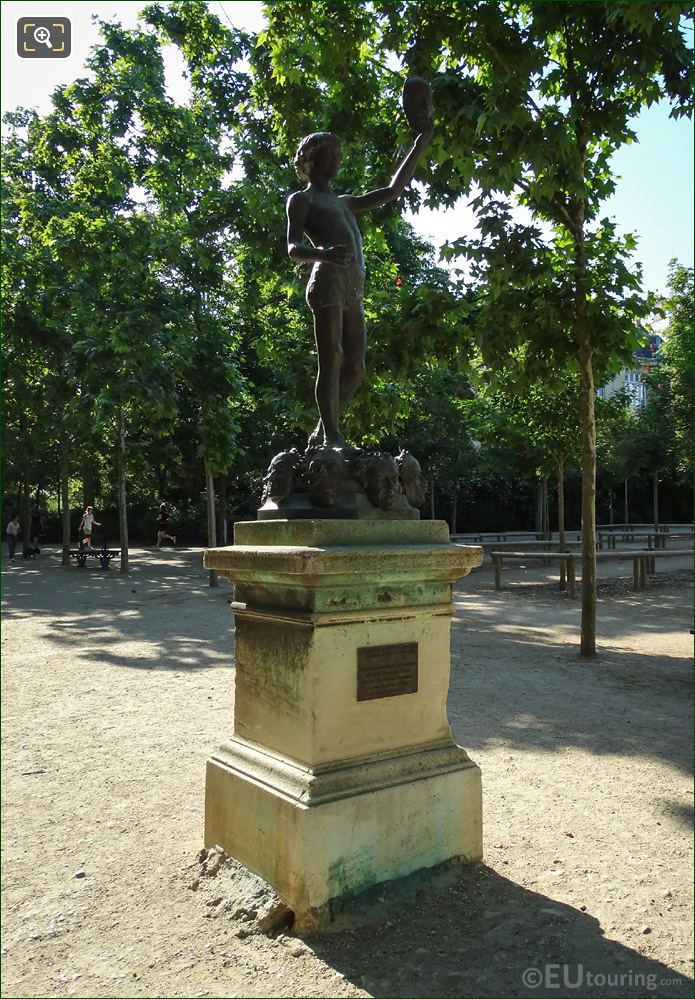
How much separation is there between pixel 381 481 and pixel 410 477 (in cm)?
23

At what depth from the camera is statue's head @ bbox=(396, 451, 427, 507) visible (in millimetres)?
3459

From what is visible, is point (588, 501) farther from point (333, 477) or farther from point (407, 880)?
point (407, 880)

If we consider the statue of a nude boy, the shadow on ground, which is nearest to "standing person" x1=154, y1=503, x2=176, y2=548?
the statue of a nude boy

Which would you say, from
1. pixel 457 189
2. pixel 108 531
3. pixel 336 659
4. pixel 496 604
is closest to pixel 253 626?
pixel 336 659

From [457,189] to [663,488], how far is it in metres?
35.2

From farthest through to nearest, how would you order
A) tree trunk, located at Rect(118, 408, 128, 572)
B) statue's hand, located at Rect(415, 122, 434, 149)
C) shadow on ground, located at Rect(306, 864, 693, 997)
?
tree trunk, located at Rect(118, 408, 128, 572)
statue's hand, located at Rect(415, 122, 434, 149)
shadow on ground, located at Rect(306, 864, 693, 997)

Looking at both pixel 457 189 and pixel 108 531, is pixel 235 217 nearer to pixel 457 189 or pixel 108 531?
pixel 457 189

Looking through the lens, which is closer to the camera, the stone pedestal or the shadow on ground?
the shadow on ground

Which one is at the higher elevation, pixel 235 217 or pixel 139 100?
pixel 139 100

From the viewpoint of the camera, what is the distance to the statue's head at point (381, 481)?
328 centimetres

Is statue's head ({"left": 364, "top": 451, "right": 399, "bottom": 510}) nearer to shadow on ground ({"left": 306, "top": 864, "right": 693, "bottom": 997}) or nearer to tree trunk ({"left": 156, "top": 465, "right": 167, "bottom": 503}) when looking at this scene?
shadow on ground ({"left": 306, "top": 864, "right": 693, "bottom": 997})

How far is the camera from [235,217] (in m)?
12.2

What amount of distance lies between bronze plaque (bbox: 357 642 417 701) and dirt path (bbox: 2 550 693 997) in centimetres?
82

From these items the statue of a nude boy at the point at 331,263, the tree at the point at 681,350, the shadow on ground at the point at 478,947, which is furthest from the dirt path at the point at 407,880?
the tree at the point at 681,350
